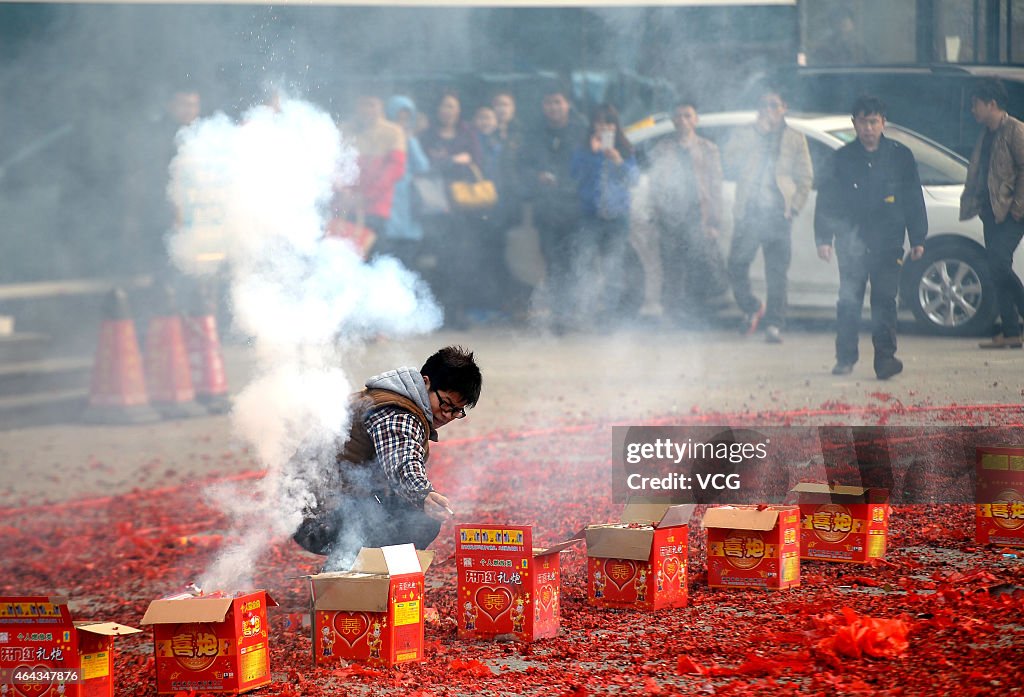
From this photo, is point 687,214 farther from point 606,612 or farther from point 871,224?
point 606,612

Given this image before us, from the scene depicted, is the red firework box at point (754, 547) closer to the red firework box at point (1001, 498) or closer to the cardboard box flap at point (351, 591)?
the red firework box at point (1001, 498)

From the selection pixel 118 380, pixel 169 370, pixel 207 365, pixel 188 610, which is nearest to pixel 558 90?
pixel 207 365

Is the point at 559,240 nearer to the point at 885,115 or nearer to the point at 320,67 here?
the point at 320,67

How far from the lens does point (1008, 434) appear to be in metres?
6.18

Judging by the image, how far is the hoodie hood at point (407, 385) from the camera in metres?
4.63

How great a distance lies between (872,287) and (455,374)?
3.67 meters

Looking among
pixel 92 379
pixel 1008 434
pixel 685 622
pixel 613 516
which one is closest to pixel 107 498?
pixel 92 379

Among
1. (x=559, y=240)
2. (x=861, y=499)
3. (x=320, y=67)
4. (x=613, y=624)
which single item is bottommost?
(x=613, y=624)

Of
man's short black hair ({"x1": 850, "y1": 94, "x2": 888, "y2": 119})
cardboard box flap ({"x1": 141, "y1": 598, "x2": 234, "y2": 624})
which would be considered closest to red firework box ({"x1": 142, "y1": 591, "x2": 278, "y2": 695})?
cardboard box flap ({"x1": 141, "y1": 598, "x2": 234, "y2": 624})

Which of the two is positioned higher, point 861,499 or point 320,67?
point 320,67

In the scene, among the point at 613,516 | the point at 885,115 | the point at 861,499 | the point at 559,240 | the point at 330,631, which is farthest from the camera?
the point at 559,240

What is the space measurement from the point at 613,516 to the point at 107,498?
3.03 metres

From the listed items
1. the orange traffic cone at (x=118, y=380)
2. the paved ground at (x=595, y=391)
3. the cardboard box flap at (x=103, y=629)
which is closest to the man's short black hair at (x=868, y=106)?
the paved ground at (x=595, y=391)

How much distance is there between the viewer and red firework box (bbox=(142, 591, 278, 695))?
4.05m
